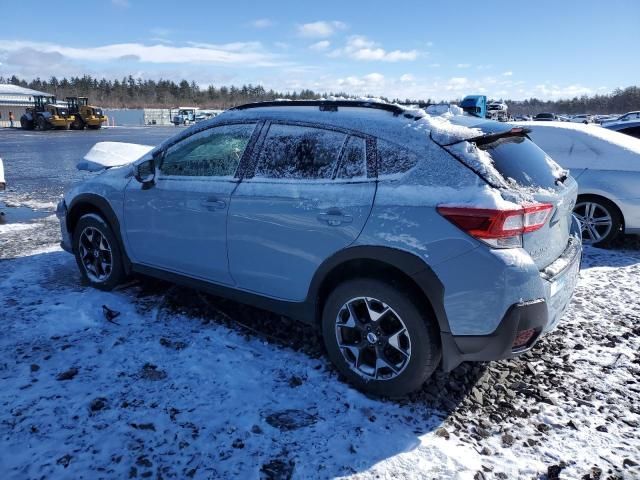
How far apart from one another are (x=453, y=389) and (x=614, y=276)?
326 cm

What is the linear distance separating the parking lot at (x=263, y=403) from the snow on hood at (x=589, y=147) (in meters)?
2.51

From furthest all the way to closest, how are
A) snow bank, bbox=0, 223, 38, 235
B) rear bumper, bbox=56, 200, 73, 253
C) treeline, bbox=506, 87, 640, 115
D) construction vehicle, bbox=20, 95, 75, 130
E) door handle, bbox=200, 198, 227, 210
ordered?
treeline, bbox=506, 87, 640, 115, construction vehicle, bbox=20, 95, 75, 130, snow bank, bbox=0, 223, 38, 235, rear bumper, bbox=56, 200, 73, 253, door handle, bbox=200, 198, 227, 210

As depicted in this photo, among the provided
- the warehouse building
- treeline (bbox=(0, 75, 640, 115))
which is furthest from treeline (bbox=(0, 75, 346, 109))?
the warehouse building

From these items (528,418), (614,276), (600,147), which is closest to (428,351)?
(528,418)

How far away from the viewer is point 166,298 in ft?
14.8

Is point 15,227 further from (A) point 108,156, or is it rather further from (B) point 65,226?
(B) point 65,226

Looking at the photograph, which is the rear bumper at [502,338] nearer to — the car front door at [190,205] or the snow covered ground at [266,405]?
the snow covered ground at [266,405]

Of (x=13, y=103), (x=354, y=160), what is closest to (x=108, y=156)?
(x=354, y=160)

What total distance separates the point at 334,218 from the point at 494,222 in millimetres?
972

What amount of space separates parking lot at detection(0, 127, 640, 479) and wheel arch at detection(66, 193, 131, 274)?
0.54 metres

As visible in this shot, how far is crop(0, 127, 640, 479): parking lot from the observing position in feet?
8.15

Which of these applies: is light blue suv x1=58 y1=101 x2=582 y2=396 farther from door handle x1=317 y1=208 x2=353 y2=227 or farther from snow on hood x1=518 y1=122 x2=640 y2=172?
snow on hood x1=518 y1=122 x2=640 y2=172

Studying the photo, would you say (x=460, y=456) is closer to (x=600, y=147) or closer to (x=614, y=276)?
(x=614, y=276)

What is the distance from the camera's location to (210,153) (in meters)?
3.83
